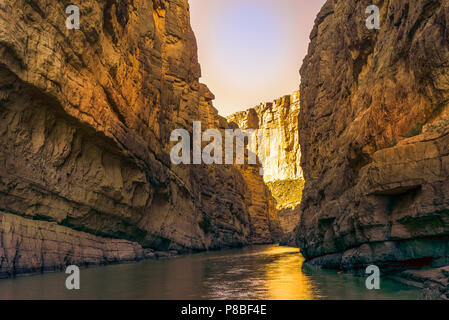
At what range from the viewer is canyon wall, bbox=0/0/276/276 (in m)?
14.9

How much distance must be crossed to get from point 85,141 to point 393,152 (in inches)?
620

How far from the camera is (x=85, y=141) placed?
2023cm

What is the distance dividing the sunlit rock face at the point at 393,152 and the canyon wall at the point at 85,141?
12.5m

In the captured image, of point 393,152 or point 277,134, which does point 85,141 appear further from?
point 277,134

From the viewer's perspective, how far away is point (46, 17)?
16.3 meters

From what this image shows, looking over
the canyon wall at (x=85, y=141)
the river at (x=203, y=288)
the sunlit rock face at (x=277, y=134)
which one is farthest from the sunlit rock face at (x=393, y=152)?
the sunlit rock face at (x=277, y=134)

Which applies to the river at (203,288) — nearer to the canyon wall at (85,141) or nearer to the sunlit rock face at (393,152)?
the sunlit rock face at (393,152)

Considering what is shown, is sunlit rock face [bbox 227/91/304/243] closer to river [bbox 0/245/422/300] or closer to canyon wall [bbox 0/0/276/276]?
canyon wall [bbox 0/0/276/276]

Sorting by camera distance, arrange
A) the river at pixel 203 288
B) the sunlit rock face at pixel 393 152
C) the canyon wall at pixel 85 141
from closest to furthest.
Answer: the river at pixel 203 288
the sunlit rock face at pixel 393 152
the canyon wall at pixel 85 141

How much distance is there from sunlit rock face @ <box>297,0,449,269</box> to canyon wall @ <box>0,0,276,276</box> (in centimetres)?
1246

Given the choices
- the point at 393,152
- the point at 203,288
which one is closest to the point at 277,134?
the point at 393,152

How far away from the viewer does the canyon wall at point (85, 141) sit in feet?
48.9
